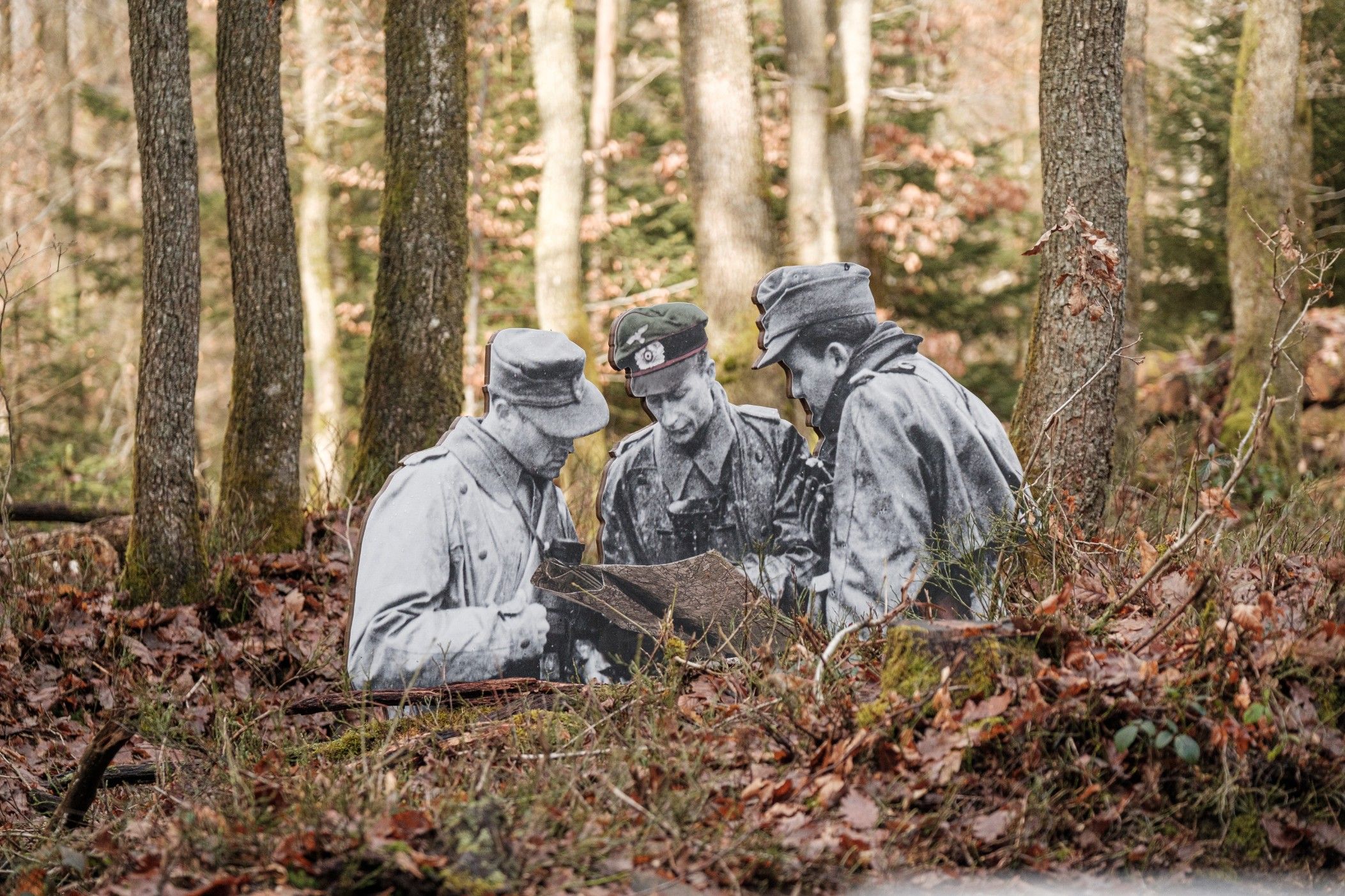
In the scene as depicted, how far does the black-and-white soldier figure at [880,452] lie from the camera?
6.16m

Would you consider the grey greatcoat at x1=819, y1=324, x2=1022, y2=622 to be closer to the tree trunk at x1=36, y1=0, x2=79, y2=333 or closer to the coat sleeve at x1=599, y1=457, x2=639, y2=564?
the coat sleeve at x1=599, y1=457, x2=639, y2=564

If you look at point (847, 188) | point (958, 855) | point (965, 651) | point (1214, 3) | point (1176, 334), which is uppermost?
point (1214, 3)

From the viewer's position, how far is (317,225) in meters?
17.6

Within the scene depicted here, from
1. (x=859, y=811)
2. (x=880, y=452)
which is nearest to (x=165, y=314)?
(x=880, y=452)

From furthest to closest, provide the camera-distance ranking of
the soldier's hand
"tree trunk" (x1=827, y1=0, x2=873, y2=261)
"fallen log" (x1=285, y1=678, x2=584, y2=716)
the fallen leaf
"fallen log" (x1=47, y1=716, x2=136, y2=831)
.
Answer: "tree trunk" (x1=827, y1=0, x2=873, y2=261) < the soldier's hand < "fallen log" (x1=285, y1=678, x2=584, y2=716) < "fallen log" (x1=47, y1=716, x2=136, y2=831) < the fallen leaf

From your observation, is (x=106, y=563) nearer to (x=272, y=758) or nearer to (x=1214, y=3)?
(x=272, y=758)

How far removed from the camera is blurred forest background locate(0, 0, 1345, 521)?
1628 centimetres

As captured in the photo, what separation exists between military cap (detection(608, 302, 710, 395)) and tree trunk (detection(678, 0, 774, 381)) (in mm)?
5183

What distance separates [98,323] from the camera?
755 inches

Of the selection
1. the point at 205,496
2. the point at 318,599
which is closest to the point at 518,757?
the point at 318,599

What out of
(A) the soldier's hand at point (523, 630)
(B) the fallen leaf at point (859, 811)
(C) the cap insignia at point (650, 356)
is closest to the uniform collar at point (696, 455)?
(C) the cap insignia at point (650, 356)

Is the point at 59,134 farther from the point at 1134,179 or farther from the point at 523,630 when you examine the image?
the point at 523,630

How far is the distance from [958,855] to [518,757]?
5.37 ft

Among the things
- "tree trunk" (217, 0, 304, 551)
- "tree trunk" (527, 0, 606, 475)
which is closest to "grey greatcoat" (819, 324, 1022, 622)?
"tree trunk" (217, 0, 304, 551)
